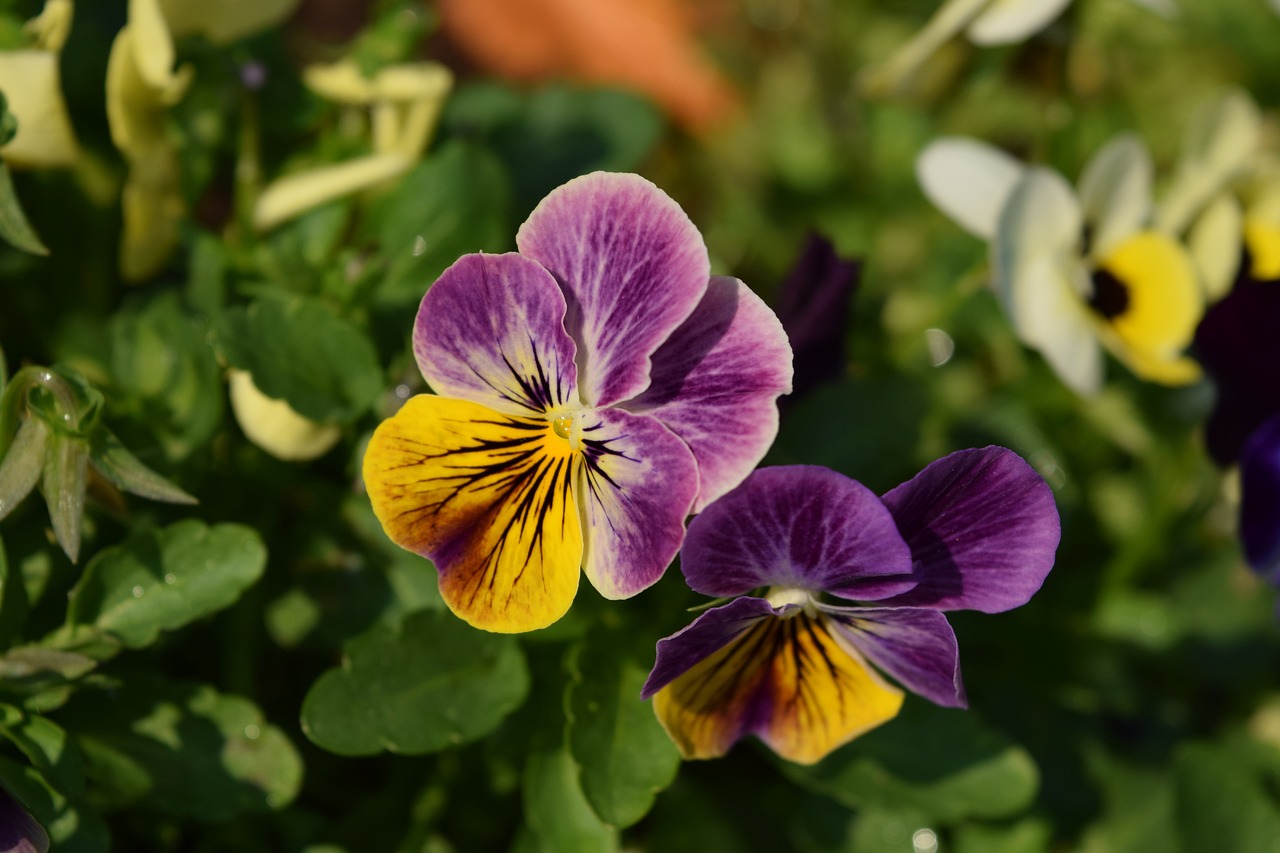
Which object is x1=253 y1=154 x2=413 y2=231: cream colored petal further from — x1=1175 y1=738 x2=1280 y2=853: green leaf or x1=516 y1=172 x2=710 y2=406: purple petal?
x1=1175 y1=738 x2=1280 y2=853: green leaf

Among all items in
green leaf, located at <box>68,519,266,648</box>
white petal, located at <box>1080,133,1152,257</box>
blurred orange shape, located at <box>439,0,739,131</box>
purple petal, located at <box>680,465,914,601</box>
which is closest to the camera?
purple petal, located at <box>680,465,914,601</box>

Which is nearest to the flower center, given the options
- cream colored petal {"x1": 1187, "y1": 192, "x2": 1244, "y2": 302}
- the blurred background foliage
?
the blurred background foliage

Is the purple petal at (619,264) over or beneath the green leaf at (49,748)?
over

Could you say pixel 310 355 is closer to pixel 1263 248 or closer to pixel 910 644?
pixel 910 644

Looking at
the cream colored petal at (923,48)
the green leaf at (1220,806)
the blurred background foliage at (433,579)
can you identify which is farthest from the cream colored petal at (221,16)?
the green leaf at (1220,806)

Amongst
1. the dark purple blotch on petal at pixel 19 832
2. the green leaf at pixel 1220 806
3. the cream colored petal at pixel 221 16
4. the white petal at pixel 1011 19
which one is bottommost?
the green leaf at pixel 1220 806

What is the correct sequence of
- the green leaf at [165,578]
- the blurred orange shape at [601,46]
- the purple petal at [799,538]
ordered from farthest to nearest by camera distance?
the blurred orange shape at [601,46] → the green leaf at [165,578] → the purple petal at [799,538]

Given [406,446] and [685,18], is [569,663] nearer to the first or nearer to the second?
[406,446]

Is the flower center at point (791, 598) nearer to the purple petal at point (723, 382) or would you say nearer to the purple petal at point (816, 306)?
the purple petal at point (723, 382)
